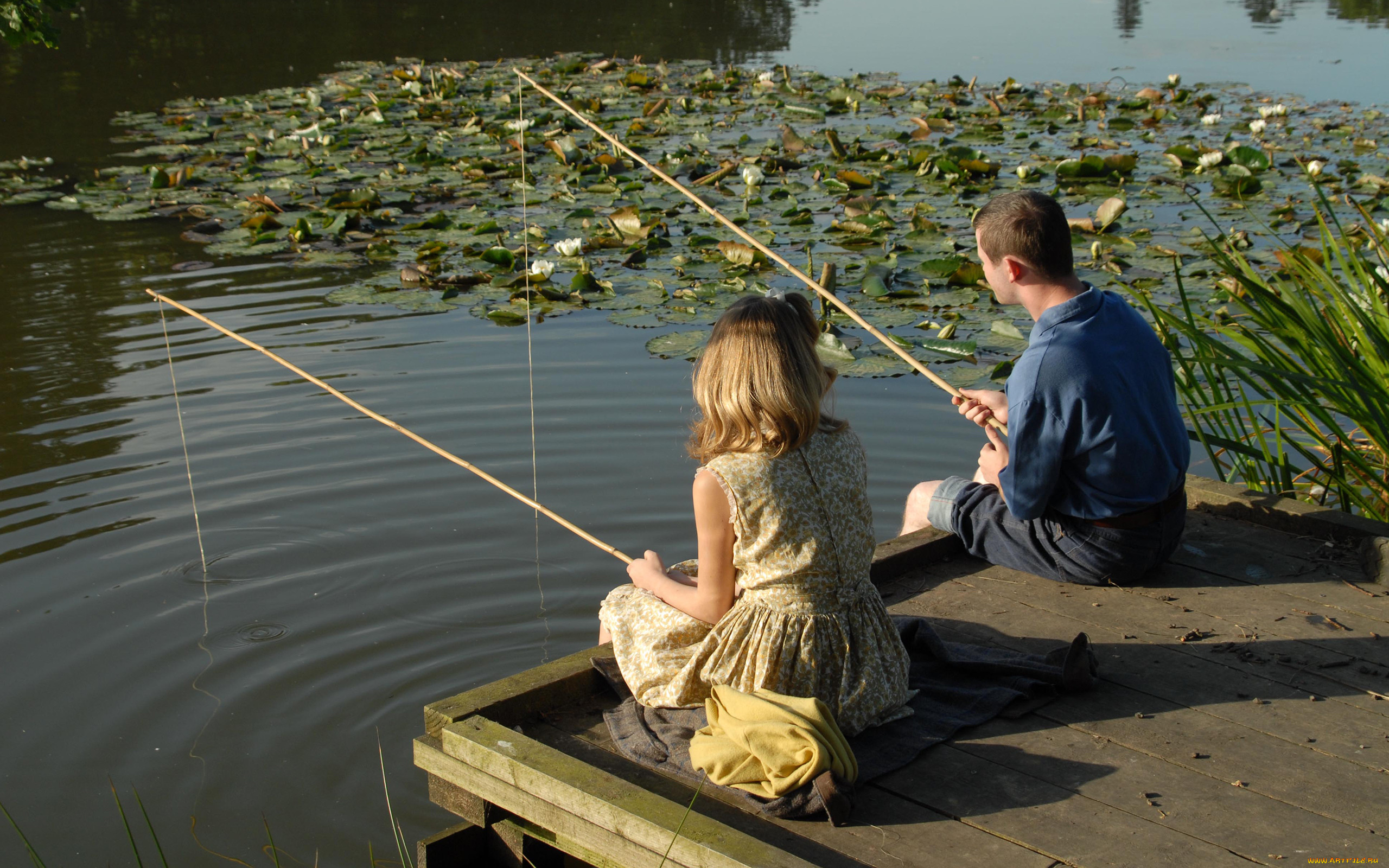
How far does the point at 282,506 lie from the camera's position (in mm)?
4664

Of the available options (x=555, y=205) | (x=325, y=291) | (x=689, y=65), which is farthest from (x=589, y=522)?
(x=689, y=65)

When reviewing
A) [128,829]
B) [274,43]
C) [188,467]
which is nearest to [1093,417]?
[128,829]

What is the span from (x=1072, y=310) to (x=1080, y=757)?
112 centimetres

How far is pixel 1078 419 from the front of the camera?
2.86 m

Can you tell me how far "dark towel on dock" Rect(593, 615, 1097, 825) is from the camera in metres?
2.17

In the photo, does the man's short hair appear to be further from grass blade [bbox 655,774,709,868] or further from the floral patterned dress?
grass blade [bbox 655,774,709,868]

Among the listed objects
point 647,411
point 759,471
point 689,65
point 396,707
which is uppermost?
point 689,65

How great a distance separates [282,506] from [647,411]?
65.9 inches

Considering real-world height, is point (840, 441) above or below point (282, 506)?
above

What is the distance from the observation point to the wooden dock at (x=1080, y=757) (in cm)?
208

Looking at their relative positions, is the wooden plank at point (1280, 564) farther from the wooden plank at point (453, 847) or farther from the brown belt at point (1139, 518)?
the wooden plank at point (453, 847)

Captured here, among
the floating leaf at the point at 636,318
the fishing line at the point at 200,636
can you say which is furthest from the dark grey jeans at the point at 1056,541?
the floating leaf at the point at 636,318

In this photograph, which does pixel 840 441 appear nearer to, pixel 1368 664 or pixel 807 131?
pixel 1368 664

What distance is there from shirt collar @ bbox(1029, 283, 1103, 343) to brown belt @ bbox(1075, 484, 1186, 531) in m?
0.52
